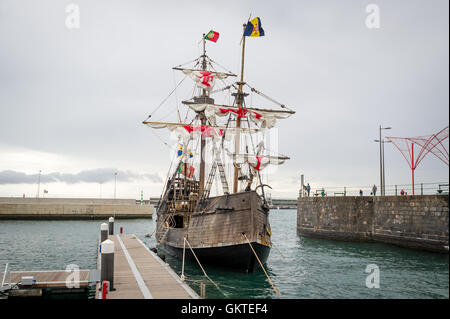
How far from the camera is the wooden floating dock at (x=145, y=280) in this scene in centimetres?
1291

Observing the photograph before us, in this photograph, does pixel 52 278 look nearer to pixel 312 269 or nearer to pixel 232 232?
pixel 232 232

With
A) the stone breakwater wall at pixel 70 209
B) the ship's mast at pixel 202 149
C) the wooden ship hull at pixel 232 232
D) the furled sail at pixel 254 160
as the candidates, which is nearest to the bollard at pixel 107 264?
the wooden ship hull at pixel 232 232

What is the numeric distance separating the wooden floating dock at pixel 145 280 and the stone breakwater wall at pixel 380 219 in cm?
1593

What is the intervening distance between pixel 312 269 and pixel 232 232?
252 inches

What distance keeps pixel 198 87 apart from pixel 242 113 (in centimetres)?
1109

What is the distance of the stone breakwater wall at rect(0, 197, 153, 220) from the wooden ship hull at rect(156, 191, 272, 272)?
176ft

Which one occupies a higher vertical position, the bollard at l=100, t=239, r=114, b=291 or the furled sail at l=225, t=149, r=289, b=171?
the furled sail at l=225, t=149, r=289, b=171

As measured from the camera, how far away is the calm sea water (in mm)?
16406

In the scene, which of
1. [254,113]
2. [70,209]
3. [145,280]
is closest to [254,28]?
[254,113]

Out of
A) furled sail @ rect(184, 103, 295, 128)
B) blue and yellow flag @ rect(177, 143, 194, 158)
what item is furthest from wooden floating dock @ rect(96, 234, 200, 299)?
blue and yellow flag @ rect(177, 143, 194, 158)

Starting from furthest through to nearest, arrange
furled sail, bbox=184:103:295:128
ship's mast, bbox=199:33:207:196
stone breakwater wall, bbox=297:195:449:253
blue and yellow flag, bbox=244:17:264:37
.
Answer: ship's mast, bbox=199:33:207:196, furled sail, bbox=184:103:295:128, stone breakwater wall, bbox=297:195:449:253, blue and yellow flag, bbox=244:17:264:37

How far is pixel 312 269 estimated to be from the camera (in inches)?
887

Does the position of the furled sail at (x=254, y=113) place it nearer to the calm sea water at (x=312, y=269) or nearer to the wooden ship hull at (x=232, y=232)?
the wooden ship hull at (x=232, y=232)

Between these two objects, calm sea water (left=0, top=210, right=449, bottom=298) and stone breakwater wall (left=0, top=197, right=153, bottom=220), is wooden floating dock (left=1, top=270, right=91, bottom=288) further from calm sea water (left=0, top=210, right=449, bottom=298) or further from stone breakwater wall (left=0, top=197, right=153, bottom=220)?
stone breakwater wall (left=0, top=197, right=153, bottom=220)
